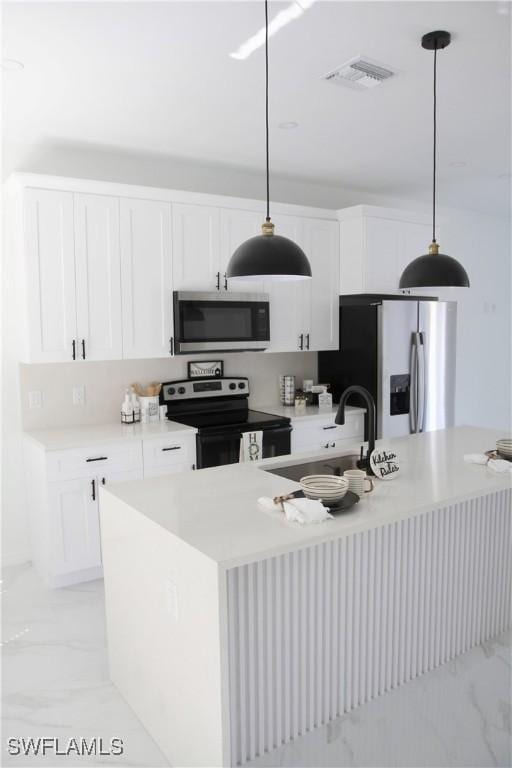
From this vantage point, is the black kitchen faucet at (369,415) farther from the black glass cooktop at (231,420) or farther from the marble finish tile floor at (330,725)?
the black glass cooktop at (231,420)

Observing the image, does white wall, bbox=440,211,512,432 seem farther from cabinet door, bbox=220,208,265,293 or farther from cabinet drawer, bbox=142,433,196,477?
cabinet drawer, bbox=142,433,196,477

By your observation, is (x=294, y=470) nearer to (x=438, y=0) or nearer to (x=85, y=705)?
(x=85, y=705)

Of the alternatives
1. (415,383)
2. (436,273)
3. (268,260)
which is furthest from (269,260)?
(415,383)

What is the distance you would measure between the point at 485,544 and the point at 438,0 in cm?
235

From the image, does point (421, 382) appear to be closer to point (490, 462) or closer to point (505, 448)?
point (505, 448)

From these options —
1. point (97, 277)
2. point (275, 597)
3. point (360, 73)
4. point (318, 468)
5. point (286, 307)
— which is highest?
point (360, 73)

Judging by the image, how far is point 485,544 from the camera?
9.52ft

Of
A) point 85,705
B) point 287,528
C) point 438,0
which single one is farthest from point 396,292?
point 85,705

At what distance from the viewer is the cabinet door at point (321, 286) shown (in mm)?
4660

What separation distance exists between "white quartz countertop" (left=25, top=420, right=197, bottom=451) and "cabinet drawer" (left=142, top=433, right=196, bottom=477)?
0.15 feet

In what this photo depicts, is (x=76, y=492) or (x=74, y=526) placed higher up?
(x=76, y=492)

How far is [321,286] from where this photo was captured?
4746 millimetres

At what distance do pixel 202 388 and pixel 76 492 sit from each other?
1323 millimetres

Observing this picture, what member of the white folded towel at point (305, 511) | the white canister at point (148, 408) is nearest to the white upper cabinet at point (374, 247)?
the white canister at point (148, 408)
